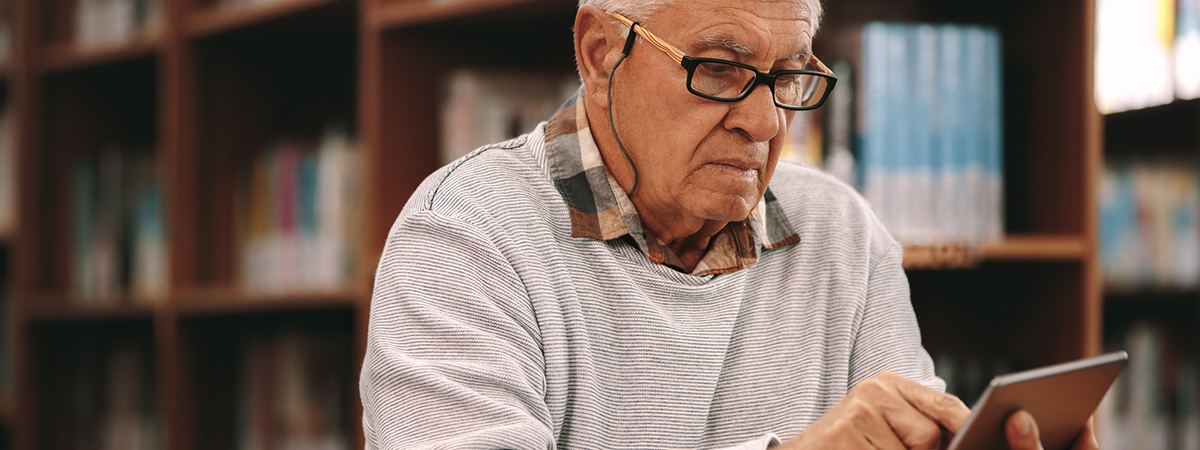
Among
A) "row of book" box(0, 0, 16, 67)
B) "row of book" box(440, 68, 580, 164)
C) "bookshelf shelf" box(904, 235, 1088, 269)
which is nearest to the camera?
"bookshelf shelf" box(904, 235, 1088, 269)

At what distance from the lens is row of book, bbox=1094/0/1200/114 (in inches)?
75.3

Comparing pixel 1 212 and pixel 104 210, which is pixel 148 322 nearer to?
pixel 104 210

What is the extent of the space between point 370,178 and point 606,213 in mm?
961

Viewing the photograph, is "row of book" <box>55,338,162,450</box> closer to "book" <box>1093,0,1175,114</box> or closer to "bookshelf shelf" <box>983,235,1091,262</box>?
"bookshelf shelf" <box>983,235,1091,262</box>

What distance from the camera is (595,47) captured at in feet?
3.35

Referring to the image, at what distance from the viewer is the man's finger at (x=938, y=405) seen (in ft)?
2.66

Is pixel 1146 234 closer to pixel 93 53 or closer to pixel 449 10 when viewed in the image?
pixel 449 10

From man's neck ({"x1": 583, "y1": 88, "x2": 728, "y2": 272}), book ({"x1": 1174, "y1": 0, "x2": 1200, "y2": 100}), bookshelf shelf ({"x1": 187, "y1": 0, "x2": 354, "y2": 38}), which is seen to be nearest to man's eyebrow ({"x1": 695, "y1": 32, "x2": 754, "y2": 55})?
man's neck ({"x1": 583, "y1": 88, "x2": 728, "y2": 272})

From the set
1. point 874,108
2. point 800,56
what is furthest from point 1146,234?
point 800,56

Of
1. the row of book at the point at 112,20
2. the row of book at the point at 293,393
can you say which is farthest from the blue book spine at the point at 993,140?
the row of book at the point at 112,20

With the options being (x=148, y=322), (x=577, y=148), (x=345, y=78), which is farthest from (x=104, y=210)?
(x=577, y=148)

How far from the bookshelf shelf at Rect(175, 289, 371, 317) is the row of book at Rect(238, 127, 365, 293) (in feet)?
0.10

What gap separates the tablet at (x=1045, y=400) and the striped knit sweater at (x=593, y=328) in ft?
0.59

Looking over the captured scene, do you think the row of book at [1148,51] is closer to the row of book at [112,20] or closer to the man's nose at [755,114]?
the man's nose at [755,114]
